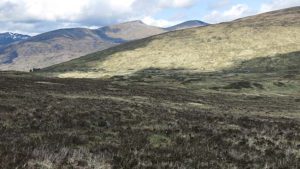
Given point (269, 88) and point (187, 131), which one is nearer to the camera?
point (187, 131)

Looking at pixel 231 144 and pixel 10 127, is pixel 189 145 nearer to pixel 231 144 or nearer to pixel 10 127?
pixel 231 144

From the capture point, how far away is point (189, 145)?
16.7 metres

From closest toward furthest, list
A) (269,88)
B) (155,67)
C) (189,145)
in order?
(189,145) < (269,88) < (155,67)

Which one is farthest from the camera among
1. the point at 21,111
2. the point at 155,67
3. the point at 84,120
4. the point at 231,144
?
the point at 155,67

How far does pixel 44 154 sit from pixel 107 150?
3.13m

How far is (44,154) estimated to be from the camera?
1113 cm

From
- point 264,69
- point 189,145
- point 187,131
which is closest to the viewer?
point 189,145

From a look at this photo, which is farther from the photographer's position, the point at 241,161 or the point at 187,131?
the point at 187,131

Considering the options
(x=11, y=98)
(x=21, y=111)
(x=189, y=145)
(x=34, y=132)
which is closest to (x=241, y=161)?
(x=189, y=145)

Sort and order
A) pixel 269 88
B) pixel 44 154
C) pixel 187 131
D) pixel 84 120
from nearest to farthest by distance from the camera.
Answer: pixel 44 154
pixel 187 131
pixel 84 120
pixel 269 88

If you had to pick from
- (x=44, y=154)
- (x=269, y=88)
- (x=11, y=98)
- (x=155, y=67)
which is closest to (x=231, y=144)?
(x=44, y=154)

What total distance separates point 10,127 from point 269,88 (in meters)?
86.3

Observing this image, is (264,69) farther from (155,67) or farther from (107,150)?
(107,150)

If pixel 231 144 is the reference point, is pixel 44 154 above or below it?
above
